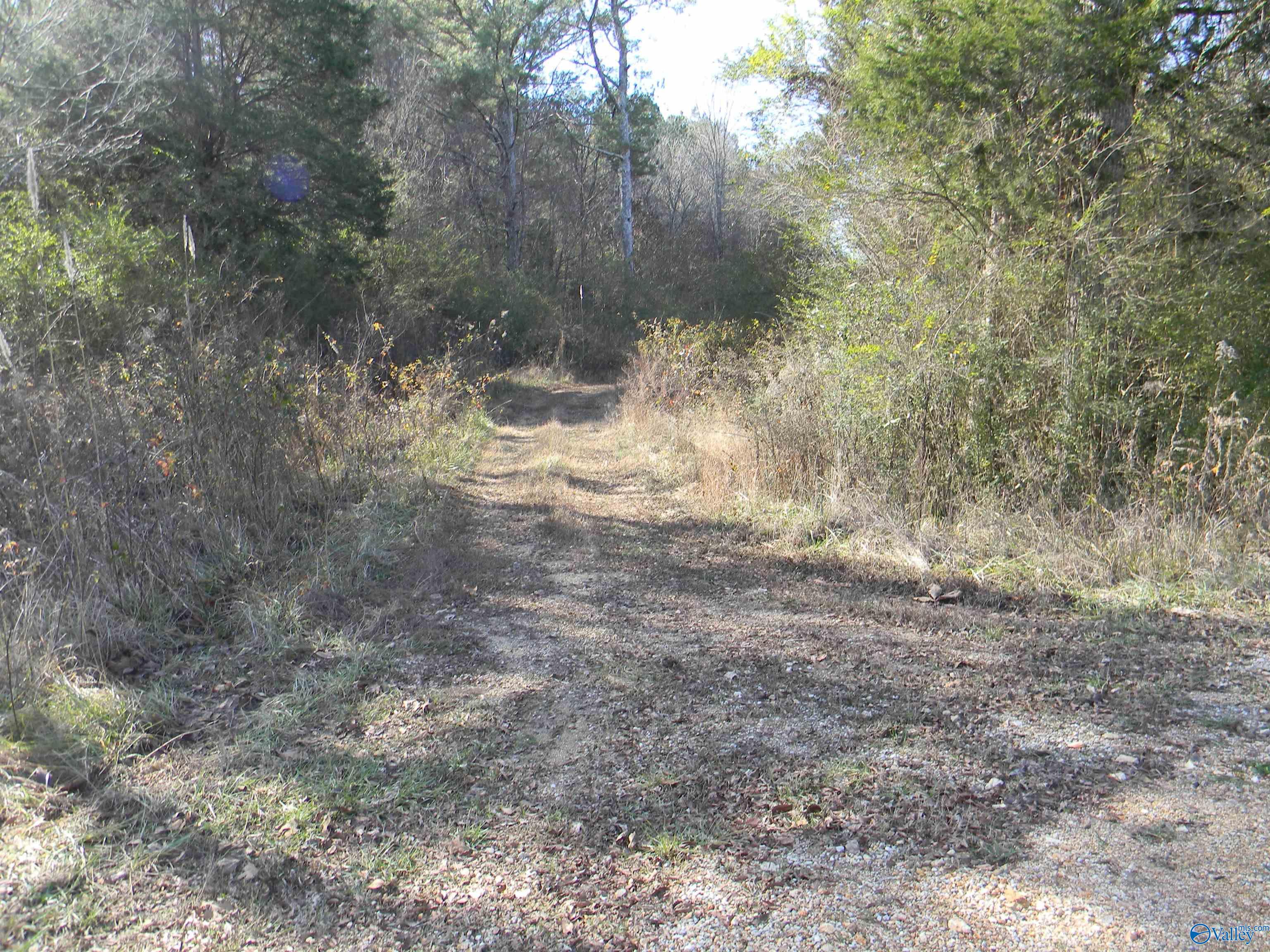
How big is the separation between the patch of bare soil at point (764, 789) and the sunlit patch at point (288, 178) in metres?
13.3

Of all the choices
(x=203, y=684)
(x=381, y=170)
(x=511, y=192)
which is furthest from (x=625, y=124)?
(x=203, y=684)

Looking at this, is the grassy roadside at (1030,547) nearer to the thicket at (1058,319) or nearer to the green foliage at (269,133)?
the thicket at (1058,319)

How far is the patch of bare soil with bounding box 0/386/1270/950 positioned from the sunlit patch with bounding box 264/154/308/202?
13.3m

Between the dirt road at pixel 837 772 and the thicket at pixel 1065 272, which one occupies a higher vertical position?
the thicket at pixel 1065 272

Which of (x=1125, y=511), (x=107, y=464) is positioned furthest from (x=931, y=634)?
(x=107, y=464)

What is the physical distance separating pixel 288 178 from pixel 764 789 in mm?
16071

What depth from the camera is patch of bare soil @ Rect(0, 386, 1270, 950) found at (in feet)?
7.62

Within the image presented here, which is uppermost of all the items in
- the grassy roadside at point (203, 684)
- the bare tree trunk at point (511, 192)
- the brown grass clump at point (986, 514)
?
the bare tree trunk at point (511, 192)

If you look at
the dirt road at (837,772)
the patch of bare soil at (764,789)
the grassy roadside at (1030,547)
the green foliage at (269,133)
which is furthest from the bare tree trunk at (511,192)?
the patch of bare soil at (764,789)

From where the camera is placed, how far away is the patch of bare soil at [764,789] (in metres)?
2.32

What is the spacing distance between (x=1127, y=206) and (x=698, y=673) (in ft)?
15.5

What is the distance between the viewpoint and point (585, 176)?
30266mm

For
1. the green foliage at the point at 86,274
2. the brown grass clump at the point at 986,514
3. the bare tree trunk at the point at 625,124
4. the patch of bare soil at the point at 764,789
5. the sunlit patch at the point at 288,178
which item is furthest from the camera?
the bare tree trunk at the point at 625,124

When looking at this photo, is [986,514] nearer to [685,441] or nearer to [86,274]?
[685,441]
